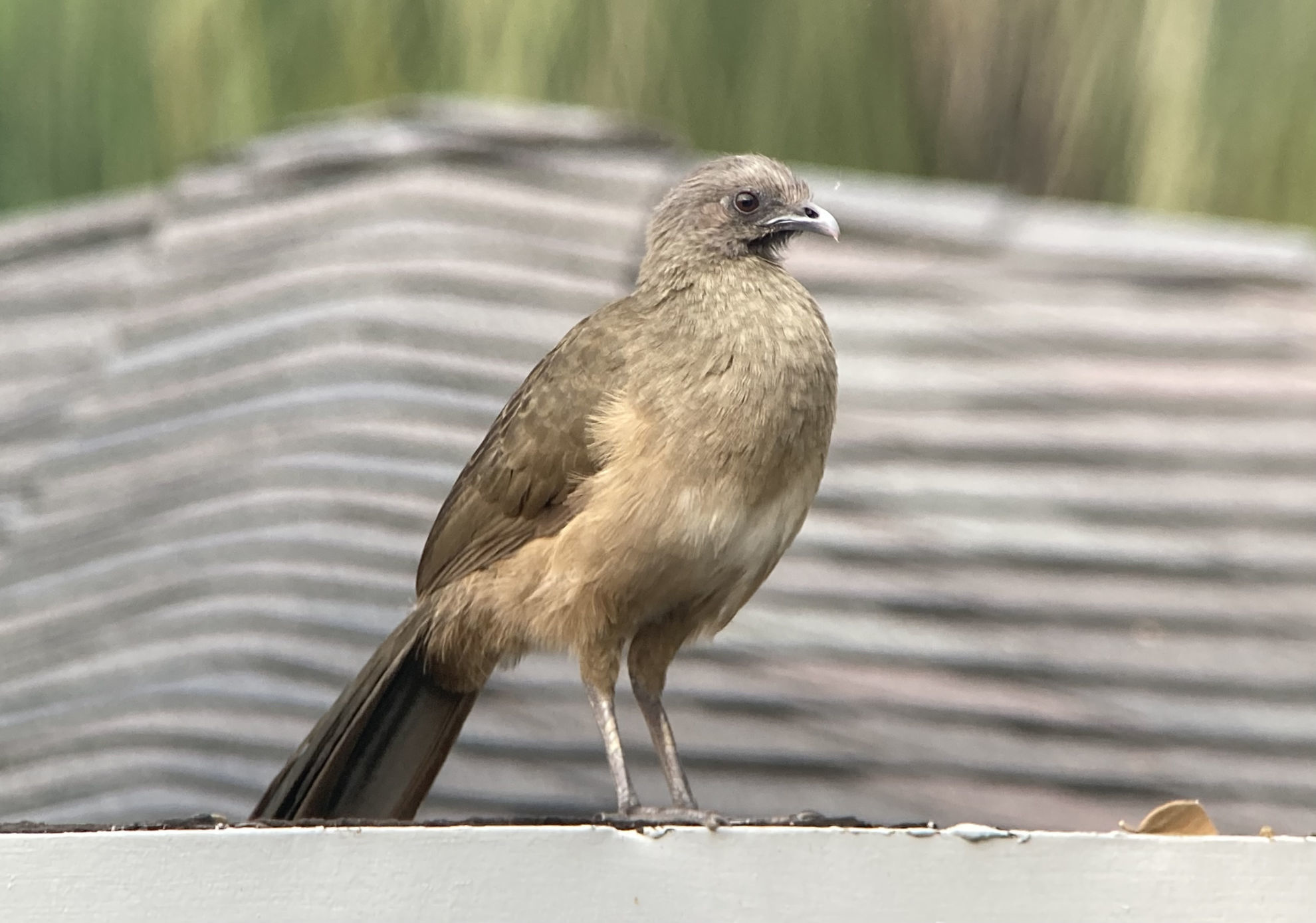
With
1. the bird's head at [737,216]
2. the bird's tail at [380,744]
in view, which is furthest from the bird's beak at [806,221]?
the bird's tail at [380,744]

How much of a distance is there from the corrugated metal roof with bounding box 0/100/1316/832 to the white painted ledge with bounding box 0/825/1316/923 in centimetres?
214

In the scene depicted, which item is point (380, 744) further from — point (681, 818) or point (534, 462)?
point (681, 818)

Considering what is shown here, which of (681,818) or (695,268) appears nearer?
(681,818)

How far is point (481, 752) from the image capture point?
13.6ft

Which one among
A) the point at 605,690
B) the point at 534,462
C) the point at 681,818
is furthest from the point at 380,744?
the point at 681,818

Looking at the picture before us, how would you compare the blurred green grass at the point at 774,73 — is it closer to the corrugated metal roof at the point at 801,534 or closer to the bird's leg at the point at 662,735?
the corrugated metal roof at the point at 801,534

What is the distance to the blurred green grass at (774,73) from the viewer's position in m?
5.11

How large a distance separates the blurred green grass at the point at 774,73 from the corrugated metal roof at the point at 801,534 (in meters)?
0.38

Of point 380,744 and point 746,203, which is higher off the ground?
point 746,203

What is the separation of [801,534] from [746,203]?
5.25ft

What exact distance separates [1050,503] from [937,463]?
1.05 feet

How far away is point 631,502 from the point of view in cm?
259

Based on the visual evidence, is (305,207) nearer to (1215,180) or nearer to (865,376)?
(865,376)

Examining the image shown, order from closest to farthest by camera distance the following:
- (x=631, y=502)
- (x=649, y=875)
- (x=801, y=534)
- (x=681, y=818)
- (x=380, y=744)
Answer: (x=649, y=875) < (x=681, y=818) < (x=631, y=502) < (x=380, y=744) < (x=801, y=534)
